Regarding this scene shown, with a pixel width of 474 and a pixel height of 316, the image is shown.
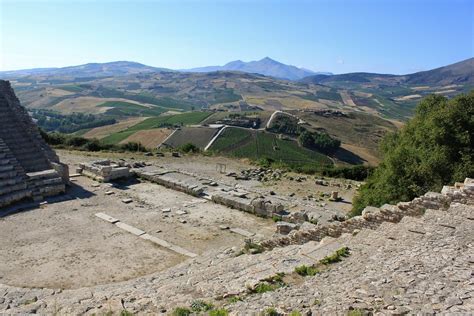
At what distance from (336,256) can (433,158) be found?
27.8 feet

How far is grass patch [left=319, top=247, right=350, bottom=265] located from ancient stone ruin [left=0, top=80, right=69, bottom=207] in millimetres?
16354

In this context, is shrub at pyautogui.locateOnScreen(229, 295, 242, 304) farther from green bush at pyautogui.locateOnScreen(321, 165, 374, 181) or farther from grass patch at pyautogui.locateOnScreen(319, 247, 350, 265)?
green bush at pyautogui.locateOnScreen(321, 165, 374, 181)

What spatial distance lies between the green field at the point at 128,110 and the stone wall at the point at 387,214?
154219 millimetres

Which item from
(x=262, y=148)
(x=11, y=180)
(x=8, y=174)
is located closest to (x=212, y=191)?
(x=11, y=180)

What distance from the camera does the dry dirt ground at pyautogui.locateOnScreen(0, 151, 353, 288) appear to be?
13.7 m

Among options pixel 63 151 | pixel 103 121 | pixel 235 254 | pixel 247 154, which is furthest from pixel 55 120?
pixel 235 254

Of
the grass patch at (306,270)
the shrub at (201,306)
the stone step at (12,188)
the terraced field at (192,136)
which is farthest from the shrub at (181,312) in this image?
the terraced field at (192,136)

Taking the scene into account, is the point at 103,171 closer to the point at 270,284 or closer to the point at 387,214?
the point at 270,284

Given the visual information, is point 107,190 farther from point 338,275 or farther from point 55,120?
Result: point 55,120

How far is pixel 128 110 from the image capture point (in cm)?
16950

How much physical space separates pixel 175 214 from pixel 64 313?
10244 mm

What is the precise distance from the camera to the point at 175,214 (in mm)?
19812

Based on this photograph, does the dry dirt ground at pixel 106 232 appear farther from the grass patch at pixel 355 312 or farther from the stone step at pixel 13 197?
the grass patch at pixel 355 312

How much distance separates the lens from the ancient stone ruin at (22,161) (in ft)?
66.2
